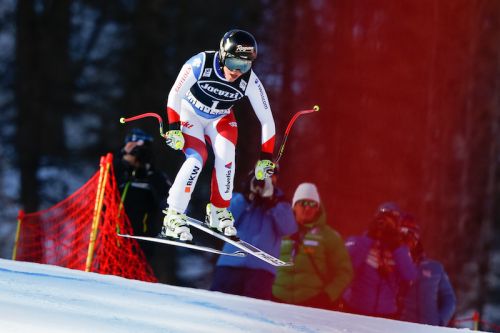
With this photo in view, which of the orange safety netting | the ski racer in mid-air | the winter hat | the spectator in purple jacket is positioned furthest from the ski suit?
the spectator in purple jacket

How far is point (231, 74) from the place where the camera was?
3.89 metres

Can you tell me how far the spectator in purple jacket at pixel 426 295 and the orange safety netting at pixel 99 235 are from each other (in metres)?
1.65

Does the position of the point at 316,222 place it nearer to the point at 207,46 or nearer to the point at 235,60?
the point at 235,60

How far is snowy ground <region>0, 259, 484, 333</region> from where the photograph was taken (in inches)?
133

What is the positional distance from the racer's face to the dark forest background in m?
3.76

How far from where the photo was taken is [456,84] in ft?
26.3

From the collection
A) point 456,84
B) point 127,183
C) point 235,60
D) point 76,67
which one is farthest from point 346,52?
point 235,60

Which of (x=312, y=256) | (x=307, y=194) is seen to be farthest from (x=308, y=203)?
(x=312, y=256)

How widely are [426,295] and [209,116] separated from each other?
2106 mm

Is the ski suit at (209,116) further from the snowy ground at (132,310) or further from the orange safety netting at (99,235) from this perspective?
the orange safety netting at (99,235)

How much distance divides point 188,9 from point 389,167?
2221 millimetres

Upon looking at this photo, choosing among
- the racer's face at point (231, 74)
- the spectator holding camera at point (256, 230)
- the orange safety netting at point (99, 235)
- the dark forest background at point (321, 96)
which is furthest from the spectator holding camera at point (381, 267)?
the dark forest background at point (321, 96)

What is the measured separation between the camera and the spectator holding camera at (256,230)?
5160 mm

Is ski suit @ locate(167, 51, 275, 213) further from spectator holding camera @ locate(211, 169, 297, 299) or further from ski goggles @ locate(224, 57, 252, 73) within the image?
spectator holding camera @ locate(211, 169, 297, 299)
